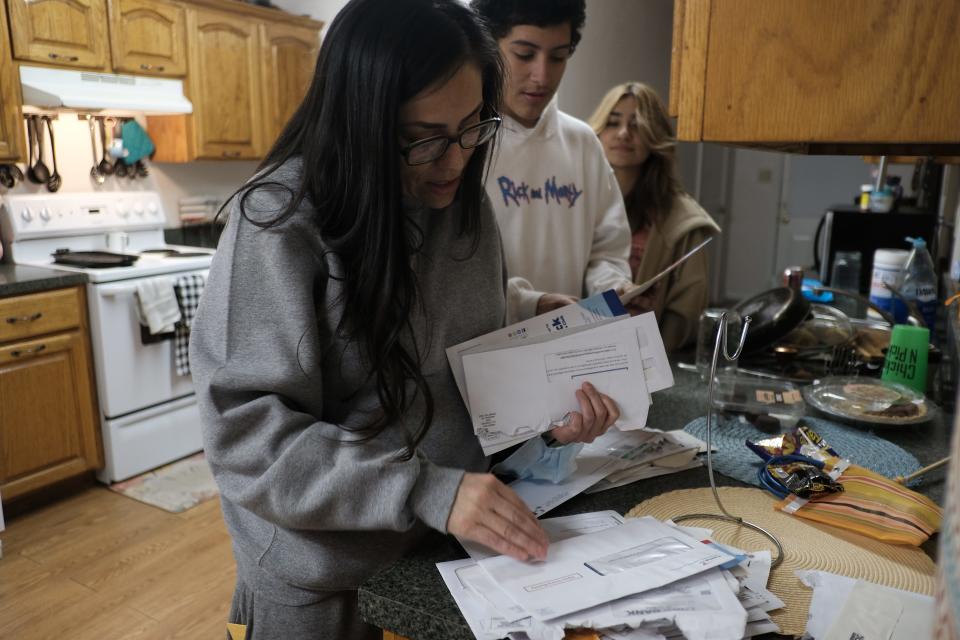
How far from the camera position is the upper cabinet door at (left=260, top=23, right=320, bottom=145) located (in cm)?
397

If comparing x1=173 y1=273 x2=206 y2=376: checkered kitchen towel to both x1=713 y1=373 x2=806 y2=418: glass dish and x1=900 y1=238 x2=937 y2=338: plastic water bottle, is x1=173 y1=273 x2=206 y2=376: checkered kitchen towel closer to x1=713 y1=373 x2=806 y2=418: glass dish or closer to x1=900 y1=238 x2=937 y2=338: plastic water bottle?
x1=713 y1=373 x2=806 y2=418: glass dish

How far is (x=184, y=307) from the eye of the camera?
3.23m

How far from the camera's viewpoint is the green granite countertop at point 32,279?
273cm

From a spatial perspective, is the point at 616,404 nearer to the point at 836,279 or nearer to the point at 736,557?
the point at 736,557

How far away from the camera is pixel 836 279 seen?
9.87ft

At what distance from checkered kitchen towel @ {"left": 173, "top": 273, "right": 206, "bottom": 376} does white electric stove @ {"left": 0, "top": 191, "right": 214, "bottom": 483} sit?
0.10 ft

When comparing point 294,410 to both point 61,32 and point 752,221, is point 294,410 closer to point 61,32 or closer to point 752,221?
point 61,32

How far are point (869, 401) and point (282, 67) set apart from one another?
3.57 metres

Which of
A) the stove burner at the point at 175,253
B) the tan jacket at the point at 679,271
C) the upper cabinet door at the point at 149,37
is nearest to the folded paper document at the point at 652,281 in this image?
the tan jacket at the point at 679,271

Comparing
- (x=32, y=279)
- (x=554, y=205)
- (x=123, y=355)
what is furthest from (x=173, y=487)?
(x=554, y=205)

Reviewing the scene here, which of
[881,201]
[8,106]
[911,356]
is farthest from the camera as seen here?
[881,201]

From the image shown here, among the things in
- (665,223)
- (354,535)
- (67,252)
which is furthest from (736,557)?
(67,252)

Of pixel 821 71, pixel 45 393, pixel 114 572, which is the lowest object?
pixel 114 572

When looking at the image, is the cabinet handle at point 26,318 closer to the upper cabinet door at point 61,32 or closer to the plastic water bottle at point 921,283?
the upper cabinet door at point 61,32
